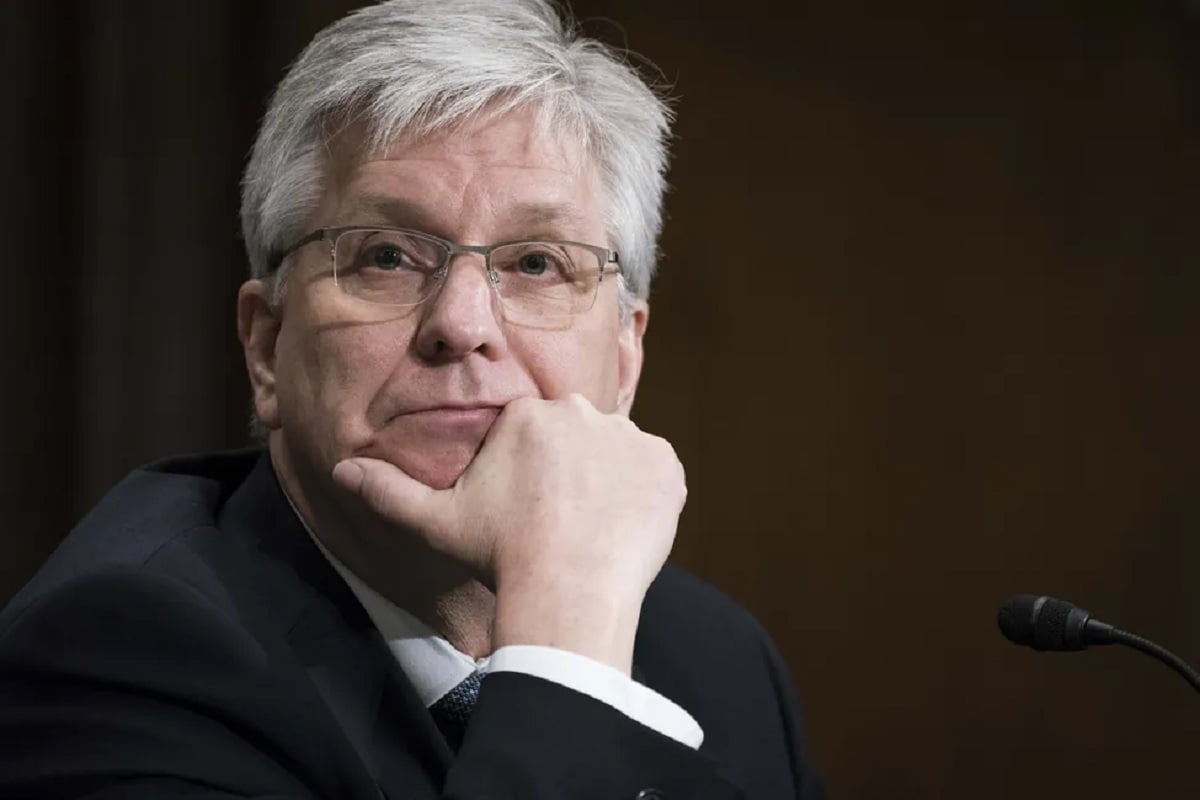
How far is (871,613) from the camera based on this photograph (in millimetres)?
3002

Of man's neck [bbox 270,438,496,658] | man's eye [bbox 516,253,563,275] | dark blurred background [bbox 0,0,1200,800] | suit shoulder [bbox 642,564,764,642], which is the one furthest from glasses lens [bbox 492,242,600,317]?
dark blurred background [bbox 0,0,1200,800]

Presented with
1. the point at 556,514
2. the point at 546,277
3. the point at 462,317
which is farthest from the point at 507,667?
the point at 546,277

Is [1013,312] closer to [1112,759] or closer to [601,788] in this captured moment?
[1112,759]

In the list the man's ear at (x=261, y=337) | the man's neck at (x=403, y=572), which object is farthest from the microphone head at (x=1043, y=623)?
the man's ear at (x=261, y=337)

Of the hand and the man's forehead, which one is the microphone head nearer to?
the hand

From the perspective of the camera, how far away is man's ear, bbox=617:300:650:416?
187 cm

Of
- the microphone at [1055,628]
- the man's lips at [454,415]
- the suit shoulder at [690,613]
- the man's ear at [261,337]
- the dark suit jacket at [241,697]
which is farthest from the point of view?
the suit shoulder at [690,613]

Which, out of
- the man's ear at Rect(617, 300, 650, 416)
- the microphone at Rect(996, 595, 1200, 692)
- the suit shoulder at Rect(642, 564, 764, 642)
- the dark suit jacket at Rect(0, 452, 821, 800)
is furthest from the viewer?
the suit shoulder at Rect(642, 564, 764, 642)

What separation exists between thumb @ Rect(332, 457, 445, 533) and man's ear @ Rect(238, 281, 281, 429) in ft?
0.76

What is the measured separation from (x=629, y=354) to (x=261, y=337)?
18.2 inches

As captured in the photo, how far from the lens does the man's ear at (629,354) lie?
1865 millimetres

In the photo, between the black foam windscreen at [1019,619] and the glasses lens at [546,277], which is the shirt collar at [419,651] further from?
the black foam windscreen at [1019,619]

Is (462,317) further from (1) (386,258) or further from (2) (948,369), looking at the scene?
(2) (948,369)

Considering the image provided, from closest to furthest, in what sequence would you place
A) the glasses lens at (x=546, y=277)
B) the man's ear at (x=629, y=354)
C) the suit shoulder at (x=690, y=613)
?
the glasses lens at (x=546, y=277) < the man's ear at (x=629, y=354) < the suit shoulder at (x=690, y=613)
